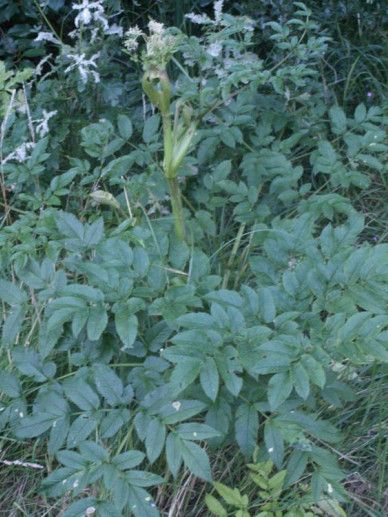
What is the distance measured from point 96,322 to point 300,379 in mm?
482

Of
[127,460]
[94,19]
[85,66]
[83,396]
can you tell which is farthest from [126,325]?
[94,19]

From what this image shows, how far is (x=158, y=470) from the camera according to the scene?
6.79 feet

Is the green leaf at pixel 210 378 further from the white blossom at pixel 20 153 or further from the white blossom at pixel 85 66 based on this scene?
the white blossom at pixel 85 66

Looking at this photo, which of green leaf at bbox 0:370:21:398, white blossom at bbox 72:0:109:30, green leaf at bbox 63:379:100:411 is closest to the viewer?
green leaf at bbox 63:379:100:411

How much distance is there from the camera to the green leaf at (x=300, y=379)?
1.71 metres


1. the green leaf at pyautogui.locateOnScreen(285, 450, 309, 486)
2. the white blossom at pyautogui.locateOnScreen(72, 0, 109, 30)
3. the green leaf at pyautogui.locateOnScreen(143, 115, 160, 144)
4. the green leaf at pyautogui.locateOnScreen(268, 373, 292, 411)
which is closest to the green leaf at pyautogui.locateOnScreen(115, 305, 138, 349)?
the green leaf at pyautogui.locateOnScreen(268, 373, 292, 411)

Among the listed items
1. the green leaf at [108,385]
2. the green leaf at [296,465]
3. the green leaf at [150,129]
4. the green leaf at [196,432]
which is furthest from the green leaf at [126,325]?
the green leaf at [150,129]

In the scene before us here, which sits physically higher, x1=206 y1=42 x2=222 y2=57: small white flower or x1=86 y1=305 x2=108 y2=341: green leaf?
x1=206 y1=42 x2=222 y2=57: small white flower

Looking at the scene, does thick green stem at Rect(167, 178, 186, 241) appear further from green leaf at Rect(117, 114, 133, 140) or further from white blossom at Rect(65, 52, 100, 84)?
white blossom at Rect(65, 52, 100, 84)

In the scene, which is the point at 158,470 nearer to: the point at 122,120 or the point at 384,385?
the point at 384,385

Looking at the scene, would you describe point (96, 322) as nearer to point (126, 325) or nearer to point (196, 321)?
point (126, 325)

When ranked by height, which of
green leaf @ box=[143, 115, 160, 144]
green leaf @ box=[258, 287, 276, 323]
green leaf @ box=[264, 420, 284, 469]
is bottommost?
green leaf @ box=[264, 420, 284, 469]

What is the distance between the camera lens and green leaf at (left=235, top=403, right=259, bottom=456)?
72.6 inches

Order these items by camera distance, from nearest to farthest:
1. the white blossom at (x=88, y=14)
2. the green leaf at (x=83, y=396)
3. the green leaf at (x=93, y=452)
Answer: the green leaf at (x=93, y=452), the green leaf at (x=83, y=396), the white blossom at (x=88, y=14)
